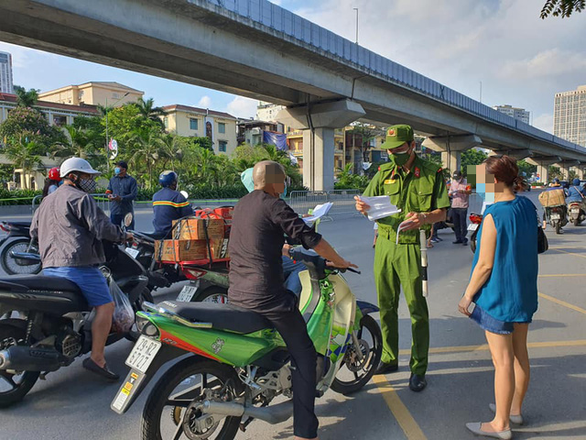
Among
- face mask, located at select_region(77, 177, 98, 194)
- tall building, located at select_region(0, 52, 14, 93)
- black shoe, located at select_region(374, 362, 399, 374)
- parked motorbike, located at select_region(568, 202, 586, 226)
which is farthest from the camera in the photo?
tall building, located at select_region(0, 52, 14, 93)

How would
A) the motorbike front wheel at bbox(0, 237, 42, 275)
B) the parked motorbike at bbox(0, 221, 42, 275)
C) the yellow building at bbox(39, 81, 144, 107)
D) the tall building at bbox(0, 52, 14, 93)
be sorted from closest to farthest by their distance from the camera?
the parked motorbike at bbox(0, 221, 42, 275) < the motorbike front wheel at bbox(0, 237, 42, 275) < the yellow building at bbox(39, 81, 144, 107) < the tall building at bbox(0, 52, 14, 93)

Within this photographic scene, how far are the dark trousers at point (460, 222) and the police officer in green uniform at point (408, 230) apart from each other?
772cm

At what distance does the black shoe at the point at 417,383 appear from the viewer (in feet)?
11.2

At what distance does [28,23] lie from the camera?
13188 millimetres

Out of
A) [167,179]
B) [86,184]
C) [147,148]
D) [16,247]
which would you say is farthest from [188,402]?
[147,148]

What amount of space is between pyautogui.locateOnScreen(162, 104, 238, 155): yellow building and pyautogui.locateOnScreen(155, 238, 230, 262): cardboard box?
57052 mm

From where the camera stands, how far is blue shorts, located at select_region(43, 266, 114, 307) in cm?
332

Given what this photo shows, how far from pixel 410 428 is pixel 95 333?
2.42 metres

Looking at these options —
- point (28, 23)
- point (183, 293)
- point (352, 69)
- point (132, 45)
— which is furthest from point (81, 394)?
point (352, 69)

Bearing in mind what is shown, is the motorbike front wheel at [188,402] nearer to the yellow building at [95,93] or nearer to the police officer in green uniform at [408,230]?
the police officer in green uniform at [408,230]

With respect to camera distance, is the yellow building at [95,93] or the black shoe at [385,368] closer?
the black shoe at [385,368]

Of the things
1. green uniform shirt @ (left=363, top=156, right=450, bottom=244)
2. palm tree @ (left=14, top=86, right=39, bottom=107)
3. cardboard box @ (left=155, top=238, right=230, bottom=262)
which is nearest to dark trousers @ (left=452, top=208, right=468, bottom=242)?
cardboard box @ (left=155, top=238, right=230, bottom=262)

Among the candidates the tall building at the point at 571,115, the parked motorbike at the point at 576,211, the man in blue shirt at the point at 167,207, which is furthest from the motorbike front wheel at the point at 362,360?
the tall building at the point at 571,115

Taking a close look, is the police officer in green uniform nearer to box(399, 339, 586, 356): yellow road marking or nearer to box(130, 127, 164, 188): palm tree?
box(399, 339, 586, 356): yellow road marking
